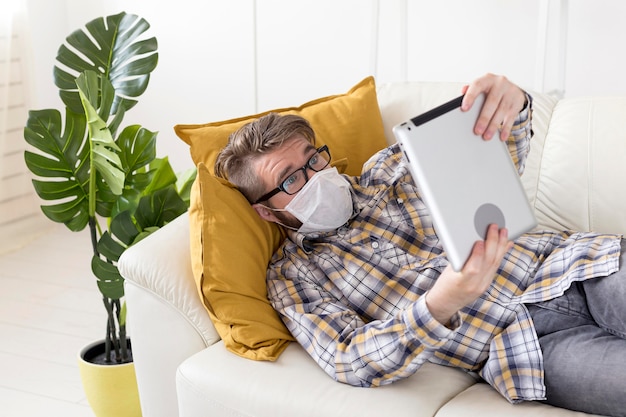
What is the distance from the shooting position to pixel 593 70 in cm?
287

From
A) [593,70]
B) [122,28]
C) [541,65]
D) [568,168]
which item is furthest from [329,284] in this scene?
[593,70]

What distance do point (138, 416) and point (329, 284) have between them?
776mm

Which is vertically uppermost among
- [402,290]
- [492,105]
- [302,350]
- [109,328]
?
[492,105]

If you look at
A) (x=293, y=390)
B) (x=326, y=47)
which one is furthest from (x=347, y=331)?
(x=326, y=47)

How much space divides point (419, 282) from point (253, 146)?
1.51 ft

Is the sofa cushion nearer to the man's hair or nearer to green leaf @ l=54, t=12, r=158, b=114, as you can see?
the man's hair

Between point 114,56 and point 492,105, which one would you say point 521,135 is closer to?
point 492,105

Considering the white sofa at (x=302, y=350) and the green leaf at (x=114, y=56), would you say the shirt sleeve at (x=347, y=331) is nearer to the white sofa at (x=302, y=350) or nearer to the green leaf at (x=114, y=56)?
the white sofa at (x=302, y=350)

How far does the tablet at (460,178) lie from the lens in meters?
1.29

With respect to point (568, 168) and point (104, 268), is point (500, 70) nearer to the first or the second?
point (568, 168)

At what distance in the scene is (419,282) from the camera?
66.3 inches

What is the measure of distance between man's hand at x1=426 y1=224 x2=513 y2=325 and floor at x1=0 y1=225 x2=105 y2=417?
134cm

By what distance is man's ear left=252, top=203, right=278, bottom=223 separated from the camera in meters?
1.84

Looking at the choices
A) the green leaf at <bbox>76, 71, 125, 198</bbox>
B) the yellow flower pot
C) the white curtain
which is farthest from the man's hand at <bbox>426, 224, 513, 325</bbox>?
the white curtain
